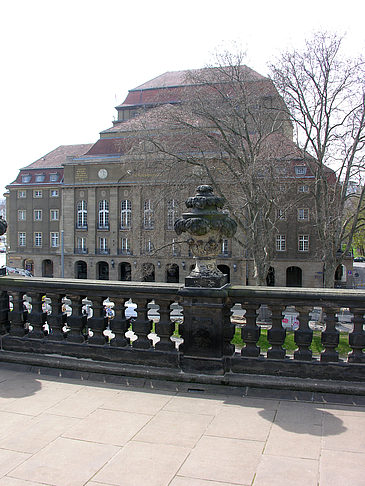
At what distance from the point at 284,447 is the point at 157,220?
23241mm

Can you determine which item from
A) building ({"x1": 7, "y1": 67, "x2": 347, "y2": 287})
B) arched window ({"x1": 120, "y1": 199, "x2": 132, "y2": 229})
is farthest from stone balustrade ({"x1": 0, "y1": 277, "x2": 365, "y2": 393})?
arched window ({"x1": 120, "y1": 199, "x2": 132, "y2": 229})

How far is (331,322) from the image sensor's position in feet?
15.7

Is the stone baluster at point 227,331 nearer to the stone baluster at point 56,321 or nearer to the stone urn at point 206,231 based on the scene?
the stone urn at point 206,231

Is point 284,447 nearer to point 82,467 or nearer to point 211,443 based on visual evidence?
point 211,443

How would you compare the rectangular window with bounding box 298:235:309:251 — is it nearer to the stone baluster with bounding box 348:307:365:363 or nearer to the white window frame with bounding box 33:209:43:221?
the white window frame with bounding box 33:209:43:221

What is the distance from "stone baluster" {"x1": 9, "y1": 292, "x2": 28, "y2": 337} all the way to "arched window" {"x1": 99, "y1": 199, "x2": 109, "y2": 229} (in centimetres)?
5248

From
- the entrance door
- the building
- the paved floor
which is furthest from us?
the entrance door

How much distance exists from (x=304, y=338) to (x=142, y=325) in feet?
5.74

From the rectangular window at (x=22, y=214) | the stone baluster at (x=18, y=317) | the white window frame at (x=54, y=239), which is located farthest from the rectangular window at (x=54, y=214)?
the stone baluster at (x=18, y=317)

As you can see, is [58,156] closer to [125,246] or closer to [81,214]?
[81,214]

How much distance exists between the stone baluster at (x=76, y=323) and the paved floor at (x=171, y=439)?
31.7 inches

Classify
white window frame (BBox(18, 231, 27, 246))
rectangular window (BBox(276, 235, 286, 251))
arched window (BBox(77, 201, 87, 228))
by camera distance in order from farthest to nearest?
1. white window frame (BBox(18, 231, 27, 246))
2. arched window (BBox(77, 201, 87, 228))
3. rectangular window (BBox(276, 235, 286, 251))

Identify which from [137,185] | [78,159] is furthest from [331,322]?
[78,159]

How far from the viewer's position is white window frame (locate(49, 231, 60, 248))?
61875 millimetres
